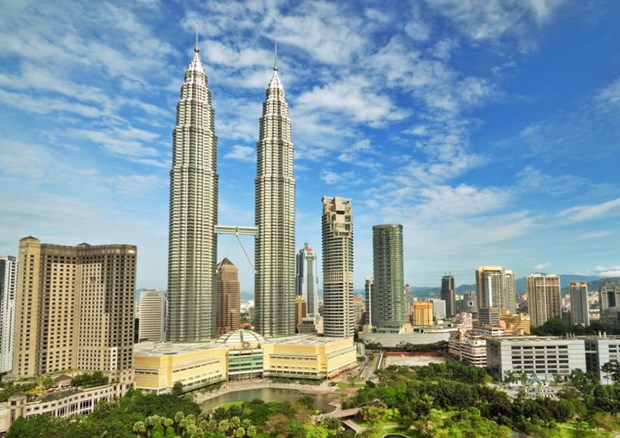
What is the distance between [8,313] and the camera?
69750 mm

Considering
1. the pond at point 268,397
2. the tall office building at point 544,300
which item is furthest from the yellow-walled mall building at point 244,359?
the tall office building at point 544,300

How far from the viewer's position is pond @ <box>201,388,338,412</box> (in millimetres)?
53109

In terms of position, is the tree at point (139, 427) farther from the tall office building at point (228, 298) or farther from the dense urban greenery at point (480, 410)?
the tall office building at point (228, 298)

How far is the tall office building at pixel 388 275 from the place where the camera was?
114375 mm

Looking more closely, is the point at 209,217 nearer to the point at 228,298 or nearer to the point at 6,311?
the point at 6,311

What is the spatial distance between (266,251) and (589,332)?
65.2 metres

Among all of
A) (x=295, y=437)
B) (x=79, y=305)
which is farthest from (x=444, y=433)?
(x=79, y=305)

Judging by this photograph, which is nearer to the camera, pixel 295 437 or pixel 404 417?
pixel 295 437

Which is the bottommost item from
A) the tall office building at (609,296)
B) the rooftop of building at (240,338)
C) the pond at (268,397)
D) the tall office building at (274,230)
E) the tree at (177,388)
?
the pond at (268,397)

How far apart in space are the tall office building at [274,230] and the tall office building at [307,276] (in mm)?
85783

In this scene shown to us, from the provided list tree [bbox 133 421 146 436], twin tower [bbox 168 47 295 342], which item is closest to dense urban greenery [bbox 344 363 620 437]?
tree [bbox 133 421 146 436]

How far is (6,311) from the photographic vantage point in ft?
228

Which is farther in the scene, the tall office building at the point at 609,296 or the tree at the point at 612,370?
the tall office building at the point at 609,296

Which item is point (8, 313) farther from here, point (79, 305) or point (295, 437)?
point (295, 437)
